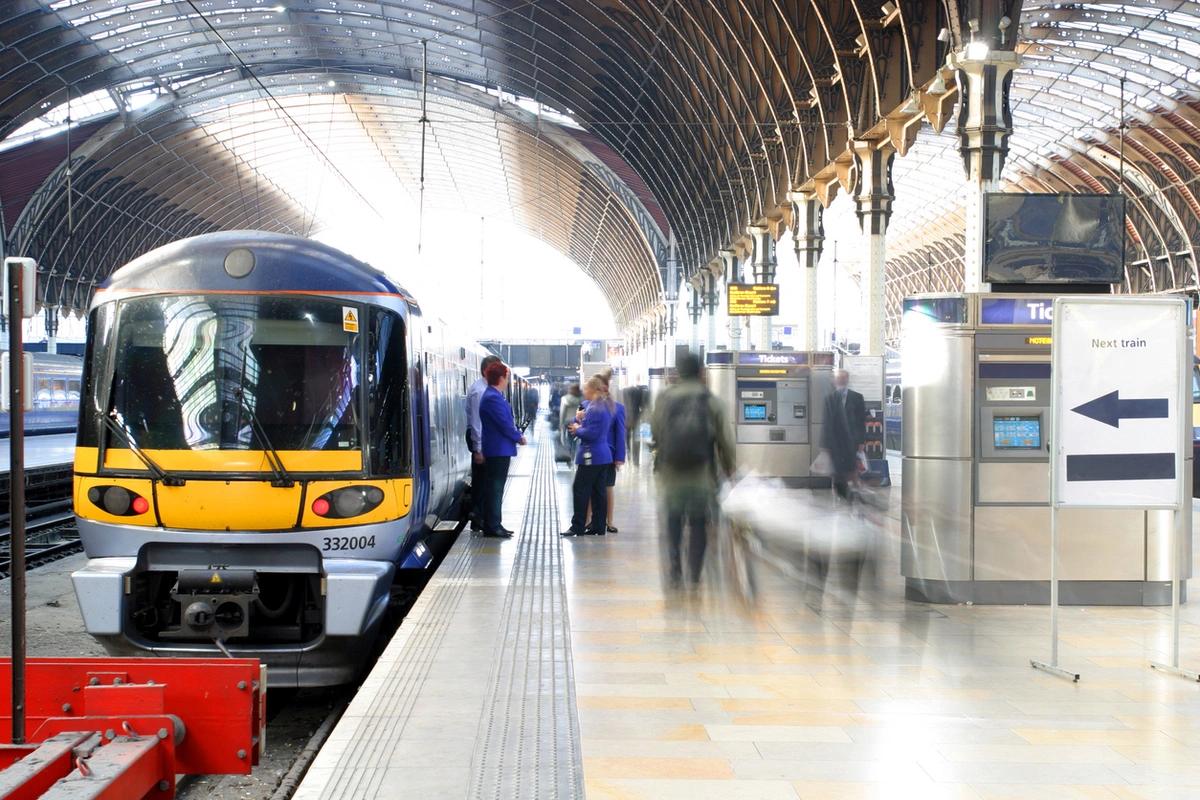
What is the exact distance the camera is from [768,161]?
35.4m

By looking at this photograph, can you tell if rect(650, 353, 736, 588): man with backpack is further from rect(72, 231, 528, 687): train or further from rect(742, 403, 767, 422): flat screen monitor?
rect(742, 403, 767, 422): flat screen monitor

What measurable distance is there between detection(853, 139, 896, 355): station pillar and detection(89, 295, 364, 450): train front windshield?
60.6ft

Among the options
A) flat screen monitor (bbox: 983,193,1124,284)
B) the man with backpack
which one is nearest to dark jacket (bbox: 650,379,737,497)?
the man with backpack

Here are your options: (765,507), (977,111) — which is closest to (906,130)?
(977,111)

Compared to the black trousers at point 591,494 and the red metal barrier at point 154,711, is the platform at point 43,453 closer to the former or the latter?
the black trousers at point 591,494

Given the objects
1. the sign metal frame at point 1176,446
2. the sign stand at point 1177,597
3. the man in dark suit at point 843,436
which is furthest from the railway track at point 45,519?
the sign stand at point 1177,597

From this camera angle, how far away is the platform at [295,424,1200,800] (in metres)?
5.09

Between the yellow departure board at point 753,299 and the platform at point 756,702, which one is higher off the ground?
the yellow departure board at point 753,299

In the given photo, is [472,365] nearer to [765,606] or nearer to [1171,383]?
[765,606]

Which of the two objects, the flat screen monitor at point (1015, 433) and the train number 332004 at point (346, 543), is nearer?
the train number 332004 at point (346, 543)

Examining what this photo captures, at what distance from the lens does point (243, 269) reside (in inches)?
323

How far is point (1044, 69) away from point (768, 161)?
38.5ft

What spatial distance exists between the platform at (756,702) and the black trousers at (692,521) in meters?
0.33

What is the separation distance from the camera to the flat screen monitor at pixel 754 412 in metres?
23.2
